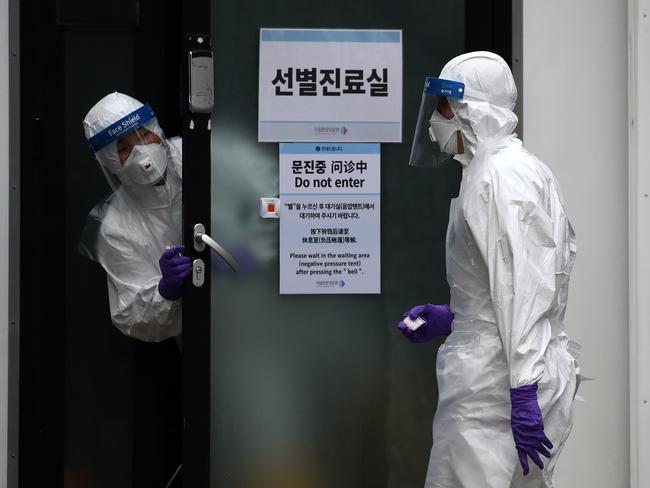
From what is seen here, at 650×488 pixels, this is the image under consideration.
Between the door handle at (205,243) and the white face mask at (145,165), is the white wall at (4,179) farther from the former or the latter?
the door handle at (205,243)

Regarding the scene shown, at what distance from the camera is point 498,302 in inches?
94.7

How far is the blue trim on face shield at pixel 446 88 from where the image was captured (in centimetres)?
263

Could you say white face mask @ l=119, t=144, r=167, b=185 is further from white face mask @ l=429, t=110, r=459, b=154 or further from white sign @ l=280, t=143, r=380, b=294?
white face mask @ l=429, t=110, r=459, b=154

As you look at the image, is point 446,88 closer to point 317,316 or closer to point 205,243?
point 205,243

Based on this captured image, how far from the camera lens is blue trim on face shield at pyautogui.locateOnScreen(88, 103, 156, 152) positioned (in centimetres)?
312

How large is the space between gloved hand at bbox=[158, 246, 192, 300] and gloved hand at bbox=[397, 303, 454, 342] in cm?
69

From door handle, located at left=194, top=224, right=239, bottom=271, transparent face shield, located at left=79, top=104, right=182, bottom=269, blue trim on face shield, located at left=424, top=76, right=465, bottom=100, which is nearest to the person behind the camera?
blue trim on face shield, located at left=424, top=76, right=465, bottom=100

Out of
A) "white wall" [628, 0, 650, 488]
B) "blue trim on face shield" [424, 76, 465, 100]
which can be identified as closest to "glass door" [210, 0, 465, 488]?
"white wall" [628, 0, 650, 488]

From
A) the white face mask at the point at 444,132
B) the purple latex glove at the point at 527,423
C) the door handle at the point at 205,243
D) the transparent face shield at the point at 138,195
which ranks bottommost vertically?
the purple latex glove at the point at 527,423

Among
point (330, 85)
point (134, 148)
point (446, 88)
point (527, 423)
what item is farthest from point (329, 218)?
point (527, 423)

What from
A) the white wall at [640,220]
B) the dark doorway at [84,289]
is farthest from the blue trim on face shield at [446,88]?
the dark doorway at [84,289]

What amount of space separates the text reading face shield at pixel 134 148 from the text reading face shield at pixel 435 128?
0.82 m

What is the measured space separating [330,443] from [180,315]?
2.12ft

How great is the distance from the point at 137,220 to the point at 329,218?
2.05ft
